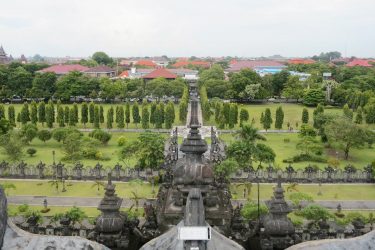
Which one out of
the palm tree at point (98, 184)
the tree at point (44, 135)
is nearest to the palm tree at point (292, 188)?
the palm tree at point (98, 184)

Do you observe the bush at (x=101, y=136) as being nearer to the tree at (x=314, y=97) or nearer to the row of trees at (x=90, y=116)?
the row of trees at (x=90, y=116)

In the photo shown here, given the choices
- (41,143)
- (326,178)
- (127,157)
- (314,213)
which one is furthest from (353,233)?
(41,143)

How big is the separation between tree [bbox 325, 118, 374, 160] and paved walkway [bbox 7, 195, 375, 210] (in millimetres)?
10907

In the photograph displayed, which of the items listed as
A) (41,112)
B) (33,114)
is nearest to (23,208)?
(41,112)

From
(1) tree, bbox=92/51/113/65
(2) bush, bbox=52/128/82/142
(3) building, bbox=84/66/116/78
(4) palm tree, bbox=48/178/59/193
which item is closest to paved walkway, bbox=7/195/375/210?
(4) palm tree, bbox=48/178/59/193

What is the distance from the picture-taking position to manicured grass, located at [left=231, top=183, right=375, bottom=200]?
28.8 metres

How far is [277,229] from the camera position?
10516 millimetres

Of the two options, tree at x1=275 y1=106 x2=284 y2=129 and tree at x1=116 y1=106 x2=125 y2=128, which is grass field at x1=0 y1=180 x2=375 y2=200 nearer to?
tree at x1=116 y1=106 x2=125 y2=128

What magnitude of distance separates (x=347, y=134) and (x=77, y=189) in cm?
2296

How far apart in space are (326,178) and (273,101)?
48.2m

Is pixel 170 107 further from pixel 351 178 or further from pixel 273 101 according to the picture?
pixel 273 101

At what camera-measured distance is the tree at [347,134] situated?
124 feet

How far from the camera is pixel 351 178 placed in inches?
1271

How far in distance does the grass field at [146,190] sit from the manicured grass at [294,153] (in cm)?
539
